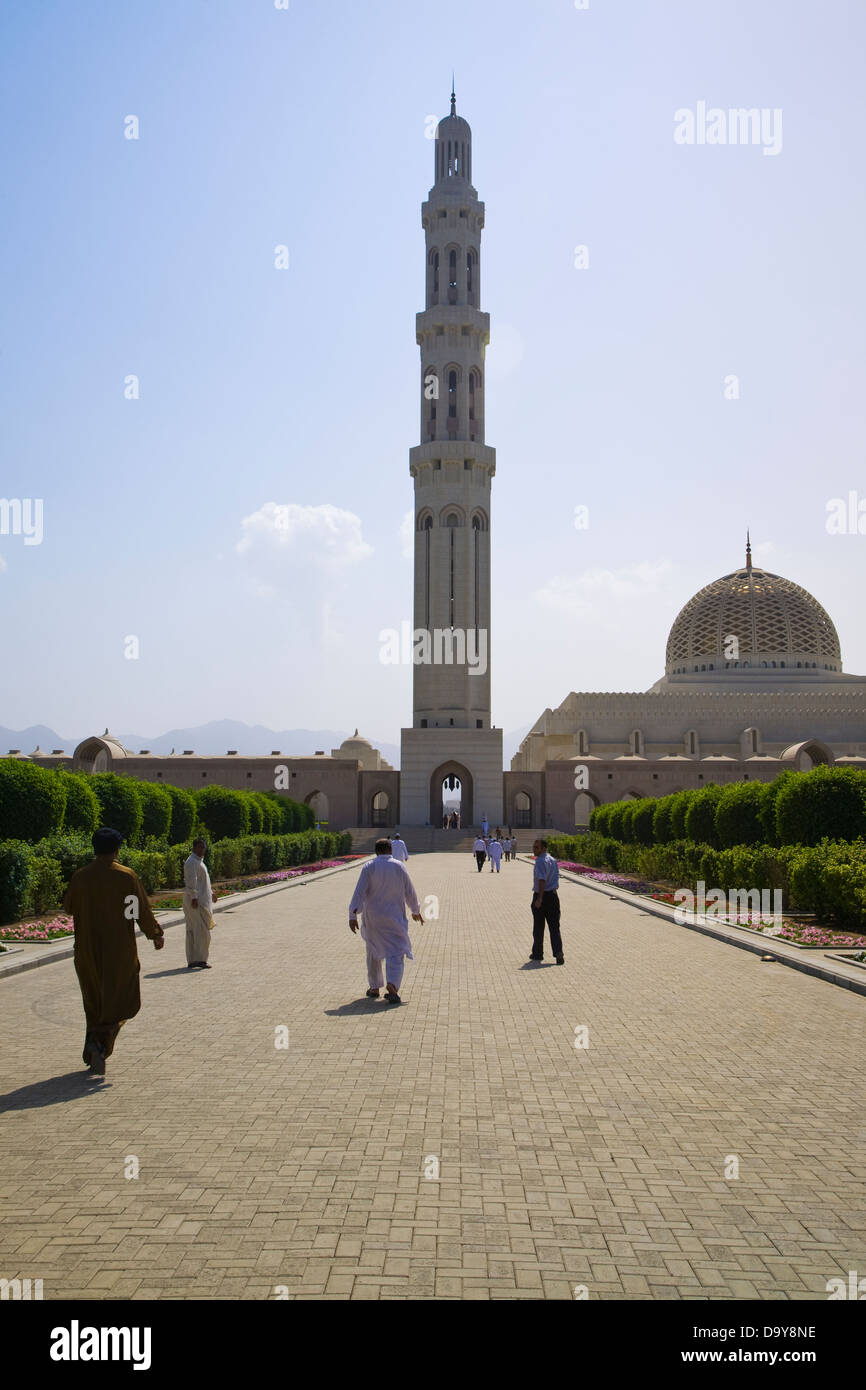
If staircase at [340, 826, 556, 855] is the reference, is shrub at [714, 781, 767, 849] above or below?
above

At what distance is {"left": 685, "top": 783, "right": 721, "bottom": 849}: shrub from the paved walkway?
40.3 feet

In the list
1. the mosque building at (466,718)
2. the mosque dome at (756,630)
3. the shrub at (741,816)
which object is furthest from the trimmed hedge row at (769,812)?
the mosque dome at (756,630)

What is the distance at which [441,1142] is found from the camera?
4.48 metres

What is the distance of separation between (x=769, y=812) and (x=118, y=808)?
1178cm

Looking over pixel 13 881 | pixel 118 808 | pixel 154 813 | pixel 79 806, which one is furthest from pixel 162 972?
pixel 154 813

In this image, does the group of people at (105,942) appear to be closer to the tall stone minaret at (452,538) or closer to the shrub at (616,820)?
the shrub at (616,820)

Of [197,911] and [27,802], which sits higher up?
[27,802]

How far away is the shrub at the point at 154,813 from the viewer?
2050 centimetres

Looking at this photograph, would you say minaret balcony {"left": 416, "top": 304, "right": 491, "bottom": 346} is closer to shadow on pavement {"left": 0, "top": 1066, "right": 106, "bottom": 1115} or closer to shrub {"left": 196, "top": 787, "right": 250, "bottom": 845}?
shrub {"left": 196, "top": 787, "right": 250, "bottom": 845}

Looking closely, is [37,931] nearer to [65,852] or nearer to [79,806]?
[65,852]

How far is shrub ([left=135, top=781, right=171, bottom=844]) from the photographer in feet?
67.3

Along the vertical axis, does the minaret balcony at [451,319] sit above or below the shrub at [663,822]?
above

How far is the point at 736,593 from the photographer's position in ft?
188

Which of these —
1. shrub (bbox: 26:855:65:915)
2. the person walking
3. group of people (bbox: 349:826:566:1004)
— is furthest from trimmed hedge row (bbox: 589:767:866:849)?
shrub (bbox: 26:855:65:915)
